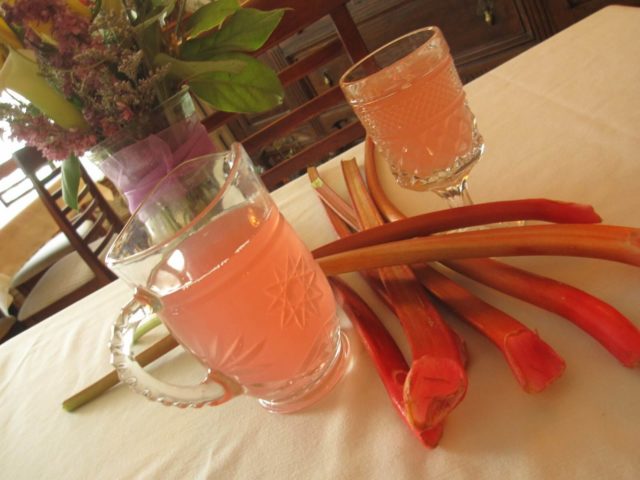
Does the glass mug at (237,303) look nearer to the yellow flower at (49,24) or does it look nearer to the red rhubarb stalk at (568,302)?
the red rhubarb stalk at (568,302)

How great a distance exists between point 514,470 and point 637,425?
0.07 meters

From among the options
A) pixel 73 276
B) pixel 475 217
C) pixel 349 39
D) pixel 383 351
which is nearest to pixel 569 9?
pixel 349 39

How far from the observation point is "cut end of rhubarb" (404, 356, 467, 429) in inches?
11.6

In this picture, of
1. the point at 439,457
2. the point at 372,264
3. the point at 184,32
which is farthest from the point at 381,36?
the point at 439,457

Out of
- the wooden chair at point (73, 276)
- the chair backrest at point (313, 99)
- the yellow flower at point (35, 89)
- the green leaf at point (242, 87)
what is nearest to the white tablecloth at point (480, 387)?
the green leaf at point (242, 87)

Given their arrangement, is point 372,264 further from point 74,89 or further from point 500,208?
point 74,89

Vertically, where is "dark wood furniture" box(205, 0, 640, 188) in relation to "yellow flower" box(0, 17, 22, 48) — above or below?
below

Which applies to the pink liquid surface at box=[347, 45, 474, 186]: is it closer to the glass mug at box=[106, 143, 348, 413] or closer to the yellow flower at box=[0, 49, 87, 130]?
the glass mug at box=[106, 143, 348, 413]

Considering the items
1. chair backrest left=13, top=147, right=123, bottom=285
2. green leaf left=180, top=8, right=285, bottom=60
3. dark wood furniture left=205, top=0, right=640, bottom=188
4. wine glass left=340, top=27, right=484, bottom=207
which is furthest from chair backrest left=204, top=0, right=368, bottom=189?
wine glass left=340, top=27, right=484, bottom=207

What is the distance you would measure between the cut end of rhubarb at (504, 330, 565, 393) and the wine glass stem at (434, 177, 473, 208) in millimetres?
199

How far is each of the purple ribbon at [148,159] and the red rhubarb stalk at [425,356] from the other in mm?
296

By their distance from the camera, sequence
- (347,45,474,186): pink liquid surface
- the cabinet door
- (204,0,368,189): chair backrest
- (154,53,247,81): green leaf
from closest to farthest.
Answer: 1. (347,45,474,186): pink liquid surface
2. (154,53,247,81): green leaf
3. (204,0,368,189): chair backrest
4. the cabinet door

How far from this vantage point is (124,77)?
1.84 feet

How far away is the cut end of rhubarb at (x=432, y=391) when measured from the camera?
0.29 m
